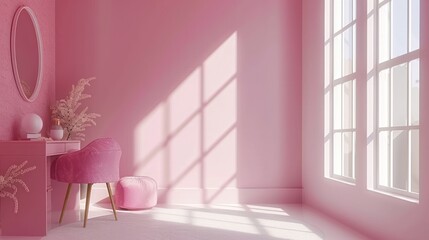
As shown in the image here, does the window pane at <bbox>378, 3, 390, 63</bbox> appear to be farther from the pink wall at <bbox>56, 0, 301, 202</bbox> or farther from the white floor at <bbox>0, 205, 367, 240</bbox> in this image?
the pink wall at <bbox>56, 0, 301, 202</bbox>

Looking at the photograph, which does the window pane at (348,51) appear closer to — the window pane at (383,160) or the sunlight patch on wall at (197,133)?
the window pane at (383,160)

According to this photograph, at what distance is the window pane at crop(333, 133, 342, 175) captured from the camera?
13.4 feet

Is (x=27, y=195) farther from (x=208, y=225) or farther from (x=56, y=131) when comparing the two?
(x=208, y=225)

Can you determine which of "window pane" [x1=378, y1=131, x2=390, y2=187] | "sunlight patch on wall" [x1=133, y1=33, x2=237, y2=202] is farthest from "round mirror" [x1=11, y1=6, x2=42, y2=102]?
"window pane" [x1=378, y1=131, x2=390, y2=187]

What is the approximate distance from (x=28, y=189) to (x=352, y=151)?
2.79 m

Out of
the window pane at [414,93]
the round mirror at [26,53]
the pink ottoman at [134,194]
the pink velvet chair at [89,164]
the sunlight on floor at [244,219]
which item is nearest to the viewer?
the window pane at [414,93]

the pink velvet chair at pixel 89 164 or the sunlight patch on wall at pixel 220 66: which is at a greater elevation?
the sunlight patch on wall at pixel 220 66

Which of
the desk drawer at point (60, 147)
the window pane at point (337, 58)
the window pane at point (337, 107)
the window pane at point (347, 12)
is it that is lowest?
the desk drawer at point (60, 147)

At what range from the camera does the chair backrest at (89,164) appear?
348 cm

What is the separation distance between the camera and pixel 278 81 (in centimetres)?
486

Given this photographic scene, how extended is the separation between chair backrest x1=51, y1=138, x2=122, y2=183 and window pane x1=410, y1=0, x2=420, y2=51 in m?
2.49

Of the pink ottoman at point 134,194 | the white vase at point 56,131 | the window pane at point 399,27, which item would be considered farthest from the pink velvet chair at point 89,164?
the window pane at point 399,27

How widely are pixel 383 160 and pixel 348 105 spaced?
0.85 meters

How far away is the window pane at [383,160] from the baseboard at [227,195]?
1.66 metres
